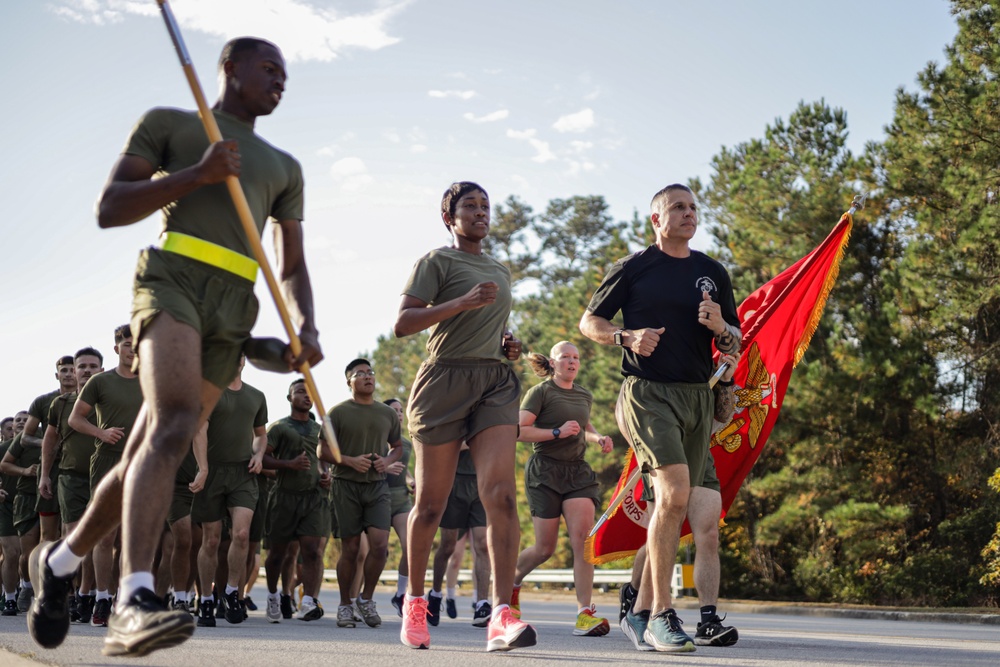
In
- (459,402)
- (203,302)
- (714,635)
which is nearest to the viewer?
(203,302)

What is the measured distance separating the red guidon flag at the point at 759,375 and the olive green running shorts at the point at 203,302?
17.0ft

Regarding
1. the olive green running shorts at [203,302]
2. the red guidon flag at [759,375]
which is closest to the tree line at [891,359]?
the red guidon flag at [759,375]

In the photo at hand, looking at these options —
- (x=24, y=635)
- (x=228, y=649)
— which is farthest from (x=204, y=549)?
(x=228, y=649)

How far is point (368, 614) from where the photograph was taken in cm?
1102

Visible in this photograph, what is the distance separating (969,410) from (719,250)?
622cm

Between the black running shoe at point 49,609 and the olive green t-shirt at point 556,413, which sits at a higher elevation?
the olive green t-shirt at point 556,413

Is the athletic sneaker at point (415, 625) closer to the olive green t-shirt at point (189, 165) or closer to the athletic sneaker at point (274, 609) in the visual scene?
the olive green t-shirt at point (189, 165)

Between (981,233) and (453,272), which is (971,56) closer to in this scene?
(981,233)

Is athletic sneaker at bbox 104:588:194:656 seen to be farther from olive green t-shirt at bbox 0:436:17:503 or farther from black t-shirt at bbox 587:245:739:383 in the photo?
olive green t-shirt at bbox 0:436:17:503

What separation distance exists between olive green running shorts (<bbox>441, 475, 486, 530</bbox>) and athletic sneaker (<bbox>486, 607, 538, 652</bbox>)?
6498 mm

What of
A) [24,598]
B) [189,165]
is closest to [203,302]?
[189,165]

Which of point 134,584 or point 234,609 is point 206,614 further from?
point 134,584

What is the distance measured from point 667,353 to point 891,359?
52.7 feet

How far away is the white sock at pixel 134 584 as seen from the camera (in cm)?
411
